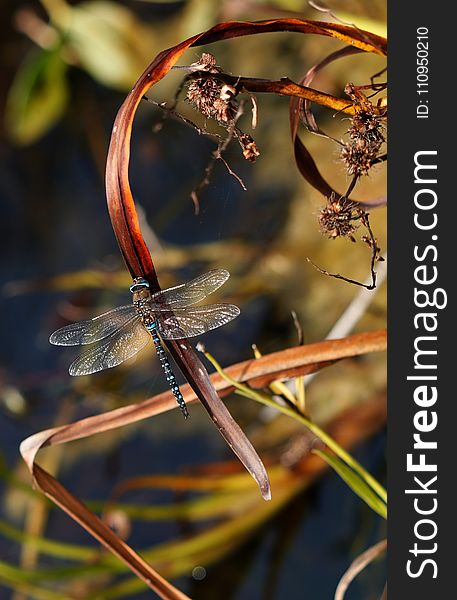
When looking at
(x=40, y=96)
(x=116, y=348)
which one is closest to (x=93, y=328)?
(x=116, y=348)

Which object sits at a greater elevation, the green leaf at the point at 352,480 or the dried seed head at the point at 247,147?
the dried seed head at the point at 247,147

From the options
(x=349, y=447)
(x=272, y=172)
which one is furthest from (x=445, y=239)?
(x=272, y=172)

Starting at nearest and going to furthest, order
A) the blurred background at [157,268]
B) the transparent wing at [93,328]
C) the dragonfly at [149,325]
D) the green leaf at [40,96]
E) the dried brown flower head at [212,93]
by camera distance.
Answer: the dried brown flower head at [212,93] → the dragonfly at [149,325] → the transparent wing at [93,328] → the blurred background at [157,268] → the green leaf at [40,96]

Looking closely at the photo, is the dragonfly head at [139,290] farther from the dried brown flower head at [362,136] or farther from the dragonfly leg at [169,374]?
the dried brown flower head at [362,136]

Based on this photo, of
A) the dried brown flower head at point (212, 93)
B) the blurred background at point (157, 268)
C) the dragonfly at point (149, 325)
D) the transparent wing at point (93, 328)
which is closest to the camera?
the dried brown flower head at point (212, 93)

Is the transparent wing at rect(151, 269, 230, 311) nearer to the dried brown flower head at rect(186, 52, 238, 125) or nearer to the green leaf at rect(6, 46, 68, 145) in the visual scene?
the dried brown flower head at rect(186, 52, 238, 125)

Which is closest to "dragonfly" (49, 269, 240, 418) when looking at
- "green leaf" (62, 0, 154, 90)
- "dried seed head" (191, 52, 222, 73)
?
"dried seed head" (191, 52, 222, 73)

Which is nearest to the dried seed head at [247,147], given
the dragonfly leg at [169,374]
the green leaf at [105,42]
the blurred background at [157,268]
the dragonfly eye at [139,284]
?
the dragonfly eye at [139,284]

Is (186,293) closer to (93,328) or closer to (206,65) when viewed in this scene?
(93,328)
